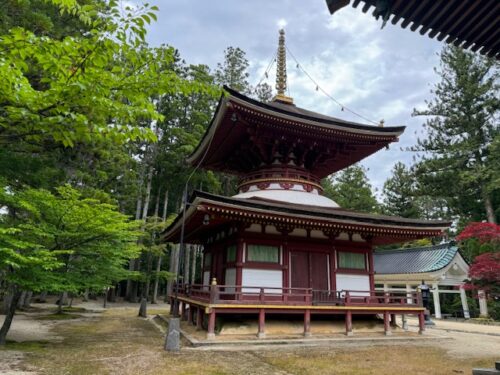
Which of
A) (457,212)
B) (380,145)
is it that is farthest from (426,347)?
(457,212)

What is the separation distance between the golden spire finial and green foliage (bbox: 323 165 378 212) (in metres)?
24.5

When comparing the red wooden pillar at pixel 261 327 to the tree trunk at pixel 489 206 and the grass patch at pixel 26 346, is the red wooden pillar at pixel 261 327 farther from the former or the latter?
the tree trunk at pixel 489 206

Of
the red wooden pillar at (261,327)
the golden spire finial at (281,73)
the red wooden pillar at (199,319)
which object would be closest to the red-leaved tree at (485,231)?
the golden spire finial at (281,73)

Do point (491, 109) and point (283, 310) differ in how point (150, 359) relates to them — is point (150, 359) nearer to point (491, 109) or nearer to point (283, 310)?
point (283, 310)

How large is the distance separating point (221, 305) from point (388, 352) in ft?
17.8

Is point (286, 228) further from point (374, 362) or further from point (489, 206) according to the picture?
point (489, 206)

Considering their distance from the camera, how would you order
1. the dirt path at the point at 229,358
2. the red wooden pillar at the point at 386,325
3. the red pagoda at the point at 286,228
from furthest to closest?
the red wooden pillar at the point at 386,325
the red pagoda at the point at 286,228
the dirt path at the point at 229,358

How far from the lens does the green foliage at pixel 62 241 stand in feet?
30.9

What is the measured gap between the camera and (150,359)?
29.5ft

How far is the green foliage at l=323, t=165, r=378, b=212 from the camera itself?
41531mm

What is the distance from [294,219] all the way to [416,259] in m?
20.3

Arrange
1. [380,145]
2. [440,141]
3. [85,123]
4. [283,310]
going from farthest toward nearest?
1. [440,141]
2. [380,145]
3. [283,310]
4. [85,123]

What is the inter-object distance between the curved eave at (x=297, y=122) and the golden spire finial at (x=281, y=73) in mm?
4459

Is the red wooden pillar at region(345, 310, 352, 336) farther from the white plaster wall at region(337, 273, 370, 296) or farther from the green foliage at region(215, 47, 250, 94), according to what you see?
the green foliage at region(215, 47, 250, 94)
